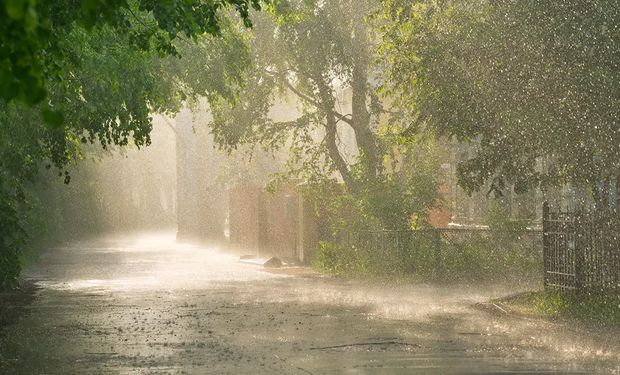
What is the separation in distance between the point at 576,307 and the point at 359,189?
15.0m

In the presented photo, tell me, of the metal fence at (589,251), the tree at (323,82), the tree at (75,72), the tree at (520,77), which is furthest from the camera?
the tree at (323,82)

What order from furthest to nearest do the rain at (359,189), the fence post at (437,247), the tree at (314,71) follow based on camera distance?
the tree at (314,71)
the fence post at (437,247)
the rain at (359,189)

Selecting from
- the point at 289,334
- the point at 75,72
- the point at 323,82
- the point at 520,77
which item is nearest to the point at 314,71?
the point at 323,82

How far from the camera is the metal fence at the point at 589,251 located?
16.9 metres

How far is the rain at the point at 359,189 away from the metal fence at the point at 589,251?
1.8 inches

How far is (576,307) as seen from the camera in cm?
1653

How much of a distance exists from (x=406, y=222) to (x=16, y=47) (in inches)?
1016

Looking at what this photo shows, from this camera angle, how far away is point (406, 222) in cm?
2917

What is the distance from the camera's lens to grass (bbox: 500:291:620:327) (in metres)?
15.5

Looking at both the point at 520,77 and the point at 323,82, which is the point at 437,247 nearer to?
the point at 323,82

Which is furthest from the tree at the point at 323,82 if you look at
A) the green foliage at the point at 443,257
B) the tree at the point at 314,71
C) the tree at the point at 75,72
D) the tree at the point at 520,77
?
the tree at the point at 520,77

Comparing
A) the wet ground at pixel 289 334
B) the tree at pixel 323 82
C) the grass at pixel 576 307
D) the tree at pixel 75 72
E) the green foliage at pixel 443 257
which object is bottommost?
the wet ground at pixel 289 334

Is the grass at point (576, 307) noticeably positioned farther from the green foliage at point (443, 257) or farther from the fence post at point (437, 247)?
the fence post at point (437, 247)

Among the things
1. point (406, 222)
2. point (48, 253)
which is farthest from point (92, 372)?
point (48, 253)
